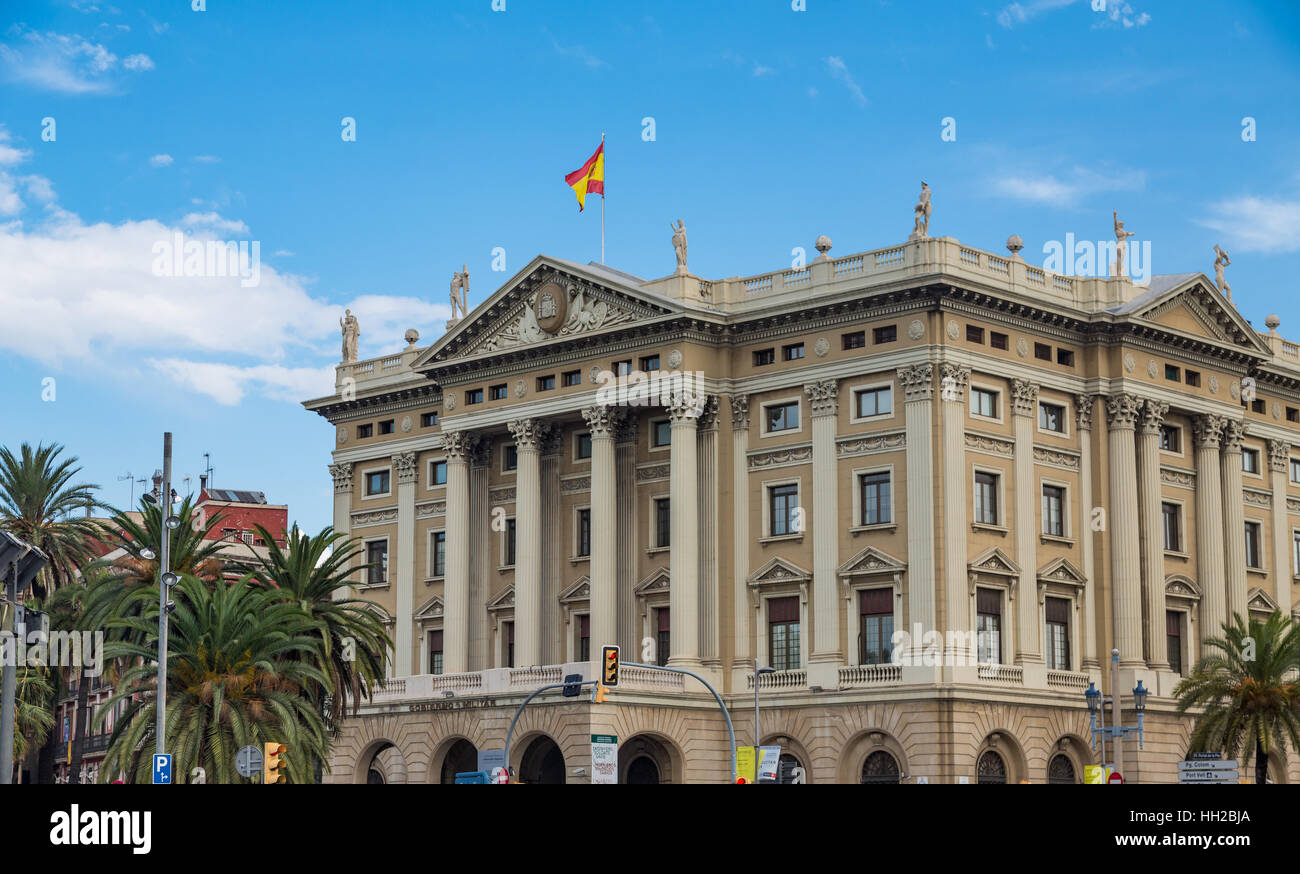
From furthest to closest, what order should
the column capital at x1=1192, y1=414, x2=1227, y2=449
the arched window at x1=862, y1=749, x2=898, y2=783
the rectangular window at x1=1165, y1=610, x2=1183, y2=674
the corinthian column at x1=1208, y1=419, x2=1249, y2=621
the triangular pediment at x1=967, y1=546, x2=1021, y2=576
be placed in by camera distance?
the column capital at x1=1192, y1=414, x2=1227, y2=449
the corinthian column at x1=1208, y1=419, x2=1249, y2=621
the rectangular window at x1=1165, y1=610, x2=1183, y2=674
the triangular pediment at x1=967, y1=546, x2=1021, y2=576
the arched window at x1=862, y1=749, x2=898, y2=783

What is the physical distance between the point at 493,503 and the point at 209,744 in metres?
30.6

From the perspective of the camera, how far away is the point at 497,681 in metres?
75.8

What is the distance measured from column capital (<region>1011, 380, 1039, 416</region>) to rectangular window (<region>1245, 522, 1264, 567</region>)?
15.1 metres

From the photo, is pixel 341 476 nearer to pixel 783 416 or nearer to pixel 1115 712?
pixel 783 416

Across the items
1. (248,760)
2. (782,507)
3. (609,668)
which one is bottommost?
(248,760)

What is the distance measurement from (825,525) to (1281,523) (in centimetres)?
2371

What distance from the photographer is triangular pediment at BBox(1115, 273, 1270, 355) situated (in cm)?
7644

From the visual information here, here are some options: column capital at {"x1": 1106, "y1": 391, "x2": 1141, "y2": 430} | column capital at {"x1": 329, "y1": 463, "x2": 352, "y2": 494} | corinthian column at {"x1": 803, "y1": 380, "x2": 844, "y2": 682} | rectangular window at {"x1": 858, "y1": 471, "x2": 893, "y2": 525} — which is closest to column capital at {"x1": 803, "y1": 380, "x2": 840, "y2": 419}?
corinthian column at {"x1": 803, "y1": 380, "x2": 844, "y2": 682}

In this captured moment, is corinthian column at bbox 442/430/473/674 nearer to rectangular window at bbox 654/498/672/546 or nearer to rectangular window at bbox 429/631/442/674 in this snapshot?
rectangular window at bbox 429/631/442/674

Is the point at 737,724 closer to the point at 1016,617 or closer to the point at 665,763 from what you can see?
the point at 665,763

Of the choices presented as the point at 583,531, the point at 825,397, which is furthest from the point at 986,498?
the point at 583,531

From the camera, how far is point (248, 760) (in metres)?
46.8
